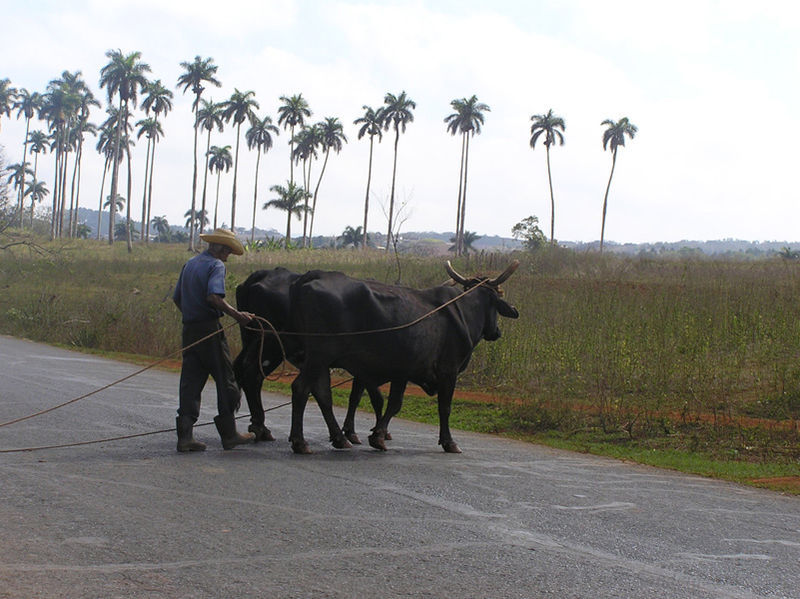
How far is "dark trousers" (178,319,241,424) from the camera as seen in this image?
8.77 meters

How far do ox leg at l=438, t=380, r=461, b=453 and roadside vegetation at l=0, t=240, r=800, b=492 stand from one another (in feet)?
7.48

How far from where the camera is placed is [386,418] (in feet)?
31.2

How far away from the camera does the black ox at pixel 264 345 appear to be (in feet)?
31.7

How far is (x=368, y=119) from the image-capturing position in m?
84.6

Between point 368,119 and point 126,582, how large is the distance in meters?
81.9

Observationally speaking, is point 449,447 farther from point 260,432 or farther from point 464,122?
point 464,122

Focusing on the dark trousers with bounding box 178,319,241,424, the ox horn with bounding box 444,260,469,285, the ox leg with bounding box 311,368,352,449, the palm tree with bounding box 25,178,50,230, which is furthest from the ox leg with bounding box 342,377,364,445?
the palm tree with bounding box 25,178,50,230

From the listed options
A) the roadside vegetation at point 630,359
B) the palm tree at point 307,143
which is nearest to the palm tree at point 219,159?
the palm tree at point 307,143

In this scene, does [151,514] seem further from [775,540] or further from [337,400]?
[337,400]

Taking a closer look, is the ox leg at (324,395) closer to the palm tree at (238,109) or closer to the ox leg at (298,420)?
the ox leg at (298,420)

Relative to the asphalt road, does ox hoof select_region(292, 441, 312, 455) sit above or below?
above

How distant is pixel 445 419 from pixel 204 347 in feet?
8.87

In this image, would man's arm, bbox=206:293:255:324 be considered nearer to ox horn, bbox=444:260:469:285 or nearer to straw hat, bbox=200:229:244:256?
straw hat, bbox=200:229:244:256

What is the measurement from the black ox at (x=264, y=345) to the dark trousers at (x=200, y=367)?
0.69 metres
